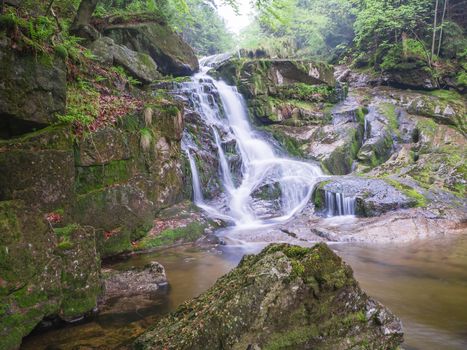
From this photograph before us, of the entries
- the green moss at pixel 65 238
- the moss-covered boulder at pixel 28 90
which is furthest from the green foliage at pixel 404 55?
the green moss at pixel 65 238

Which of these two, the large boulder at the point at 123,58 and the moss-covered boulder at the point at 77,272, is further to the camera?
the large boulder at the point at 123,58

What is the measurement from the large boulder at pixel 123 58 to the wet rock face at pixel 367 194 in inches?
272

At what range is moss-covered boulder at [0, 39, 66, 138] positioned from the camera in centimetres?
559

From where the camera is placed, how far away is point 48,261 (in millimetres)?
4000

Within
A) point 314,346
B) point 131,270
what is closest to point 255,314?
point 314,346

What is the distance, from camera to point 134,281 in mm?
5598

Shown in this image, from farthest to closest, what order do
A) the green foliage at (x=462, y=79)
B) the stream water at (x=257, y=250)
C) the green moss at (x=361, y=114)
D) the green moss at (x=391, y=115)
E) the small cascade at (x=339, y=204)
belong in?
the green foliage at (x=462, y=79) < the green moss at (x=361, y=114) < the green moss at (x=391, y=115) < the small cascade at (x=339, y=204) < the stream water at (x=257, y=250)

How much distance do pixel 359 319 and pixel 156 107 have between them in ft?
27.0

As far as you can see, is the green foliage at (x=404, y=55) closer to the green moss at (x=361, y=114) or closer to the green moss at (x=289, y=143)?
the green moss at (x=361, y=114)

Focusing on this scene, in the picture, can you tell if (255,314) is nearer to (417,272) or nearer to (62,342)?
(62,342)

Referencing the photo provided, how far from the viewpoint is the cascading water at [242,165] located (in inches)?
461

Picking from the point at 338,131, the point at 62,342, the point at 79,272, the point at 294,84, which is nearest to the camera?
the point at 62,342

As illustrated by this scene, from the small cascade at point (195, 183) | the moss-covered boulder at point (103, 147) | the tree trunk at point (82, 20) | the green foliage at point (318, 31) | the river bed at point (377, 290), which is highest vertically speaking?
the green foliage at point (318, 31)

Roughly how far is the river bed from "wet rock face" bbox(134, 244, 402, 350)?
3.60 ft
